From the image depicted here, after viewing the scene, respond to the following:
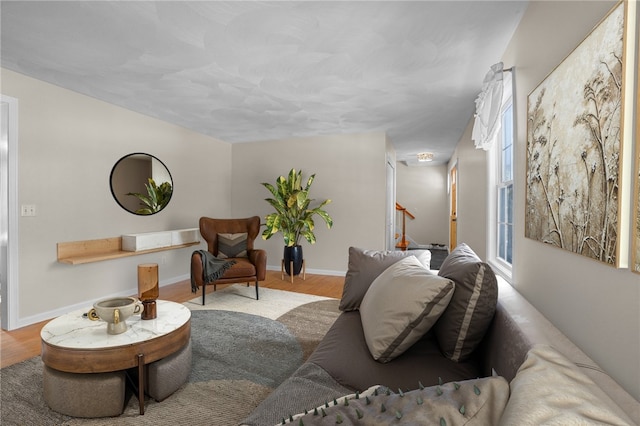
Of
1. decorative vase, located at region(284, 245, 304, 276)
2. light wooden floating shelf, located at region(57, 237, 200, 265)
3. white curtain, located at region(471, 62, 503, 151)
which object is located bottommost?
decorative vase, located at region(284, 245, 304, 276)

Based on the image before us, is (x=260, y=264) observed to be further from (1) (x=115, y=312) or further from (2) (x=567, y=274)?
(2) (x=567, y=274)

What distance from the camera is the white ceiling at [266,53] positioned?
1.93 m

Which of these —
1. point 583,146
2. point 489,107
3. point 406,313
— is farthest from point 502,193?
point 406,313

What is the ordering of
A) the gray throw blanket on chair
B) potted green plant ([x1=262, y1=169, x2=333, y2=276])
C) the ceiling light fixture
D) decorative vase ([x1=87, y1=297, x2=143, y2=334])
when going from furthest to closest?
the ceiling light fixture
potted green plant ([x1=262, y1=169, x2=333, y2=276])
the gray throw blanket on chair
decorative vase ([x1=87, y1=297, x2=143, y2=334])

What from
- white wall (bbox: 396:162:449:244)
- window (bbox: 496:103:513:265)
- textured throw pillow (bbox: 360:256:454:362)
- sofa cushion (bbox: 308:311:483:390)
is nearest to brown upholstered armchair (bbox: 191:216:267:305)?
sofa cushion (bbox: 308:311:483:390)

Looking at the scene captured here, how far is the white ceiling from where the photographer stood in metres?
1.93

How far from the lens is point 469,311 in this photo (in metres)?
1.24

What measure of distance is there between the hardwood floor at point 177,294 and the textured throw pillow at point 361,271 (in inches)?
67.7

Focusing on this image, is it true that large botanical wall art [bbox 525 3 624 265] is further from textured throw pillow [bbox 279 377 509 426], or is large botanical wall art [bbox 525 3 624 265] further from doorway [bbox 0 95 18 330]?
doorway [bbox 0 95 18 330]

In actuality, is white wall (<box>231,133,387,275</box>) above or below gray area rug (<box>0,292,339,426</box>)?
above

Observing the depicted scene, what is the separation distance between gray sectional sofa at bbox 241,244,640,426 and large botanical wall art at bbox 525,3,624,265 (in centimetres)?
36

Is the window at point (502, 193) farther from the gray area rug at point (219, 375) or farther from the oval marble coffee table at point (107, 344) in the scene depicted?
the oval marble coffee table at point (107, 344)

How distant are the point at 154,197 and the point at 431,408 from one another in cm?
440

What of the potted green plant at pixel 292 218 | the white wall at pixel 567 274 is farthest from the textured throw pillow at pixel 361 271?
the potted green plant at pixel 292 218
